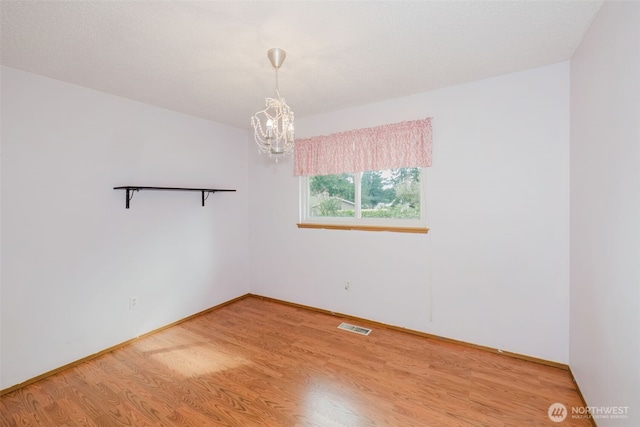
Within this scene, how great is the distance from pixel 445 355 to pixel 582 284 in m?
1.20

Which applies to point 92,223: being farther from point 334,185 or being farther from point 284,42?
point 334,185

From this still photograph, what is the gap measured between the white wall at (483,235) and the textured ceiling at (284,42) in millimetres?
297

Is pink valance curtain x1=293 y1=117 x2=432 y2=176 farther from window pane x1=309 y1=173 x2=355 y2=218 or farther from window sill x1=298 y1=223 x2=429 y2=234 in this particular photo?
window sill x1=298 y1=223 x2=429 y2=234

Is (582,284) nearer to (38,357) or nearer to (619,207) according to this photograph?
(619,207)

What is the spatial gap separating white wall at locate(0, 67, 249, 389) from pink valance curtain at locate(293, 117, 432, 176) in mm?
1271

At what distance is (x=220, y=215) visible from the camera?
3748 mm

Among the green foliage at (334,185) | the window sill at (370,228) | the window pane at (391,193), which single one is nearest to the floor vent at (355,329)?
the window sill at (370,228)

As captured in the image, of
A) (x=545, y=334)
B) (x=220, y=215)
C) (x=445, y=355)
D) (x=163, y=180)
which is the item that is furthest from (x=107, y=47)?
(x=545, y=334)

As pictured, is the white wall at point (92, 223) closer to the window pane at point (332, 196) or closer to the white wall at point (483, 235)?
the window pane at point (332, 196)

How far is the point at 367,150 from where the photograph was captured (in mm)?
3072

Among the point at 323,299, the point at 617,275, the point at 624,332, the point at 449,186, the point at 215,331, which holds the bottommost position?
the point at 215,331

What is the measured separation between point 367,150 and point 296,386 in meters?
2.36

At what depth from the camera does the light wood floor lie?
1781mm

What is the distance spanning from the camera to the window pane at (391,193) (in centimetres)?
294
